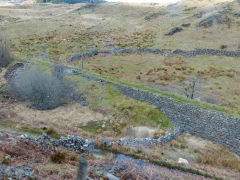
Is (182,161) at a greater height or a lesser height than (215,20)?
lesser

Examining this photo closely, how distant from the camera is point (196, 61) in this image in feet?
135

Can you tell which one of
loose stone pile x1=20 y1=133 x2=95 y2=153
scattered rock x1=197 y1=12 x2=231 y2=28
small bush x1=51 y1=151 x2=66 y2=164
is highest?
scattered rock x1=197 y1=12 x2=231 y2=28

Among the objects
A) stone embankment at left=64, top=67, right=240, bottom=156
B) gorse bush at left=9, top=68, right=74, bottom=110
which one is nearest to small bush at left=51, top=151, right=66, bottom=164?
stone embankment at left=64, top=67, right=240, bottom=156

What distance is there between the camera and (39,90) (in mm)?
23125

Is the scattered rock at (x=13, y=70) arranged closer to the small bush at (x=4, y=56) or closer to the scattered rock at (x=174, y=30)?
the small bush at (x=4, y=56)

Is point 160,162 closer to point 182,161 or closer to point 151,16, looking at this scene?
point 182,161

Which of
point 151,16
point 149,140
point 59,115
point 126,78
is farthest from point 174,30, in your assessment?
point 149,140

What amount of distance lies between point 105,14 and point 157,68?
62917 millimetres

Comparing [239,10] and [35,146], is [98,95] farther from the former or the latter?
[239,10]

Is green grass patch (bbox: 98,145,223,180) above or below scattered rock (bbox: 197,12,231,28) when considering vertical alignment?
below

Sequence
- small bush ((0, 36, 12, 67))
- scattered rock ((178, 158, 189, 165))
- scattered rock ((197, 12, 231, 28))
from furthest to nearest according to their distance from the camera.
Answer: scattered rock ((197, 12, 231, 28)) → small bush ((0, 36, 12, 67)) → scattered rock ((178, 158, 189, 165))

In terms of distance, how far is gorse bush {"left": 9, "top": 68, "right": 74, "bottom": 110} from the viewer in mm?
23141

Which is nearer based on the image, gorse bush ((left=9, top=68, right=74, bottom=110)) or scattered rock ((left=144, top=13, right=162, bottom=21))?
gorse bush ((left=9, top=68, right=74, bottom=110))

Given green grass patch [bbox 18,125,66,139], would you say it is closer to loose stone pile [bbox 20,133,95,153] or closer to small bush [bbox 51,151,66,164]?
loose stone pile [bbox 20,133,95,153]
